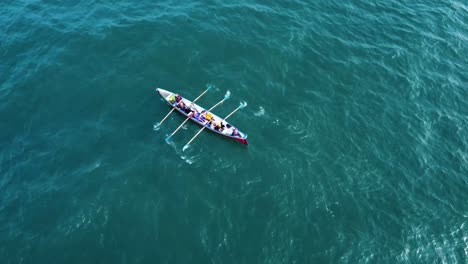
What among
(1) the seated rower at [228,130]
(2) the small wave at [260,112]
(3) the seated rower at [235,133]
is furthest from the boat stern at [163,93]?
(2) the small wave at [260,112]

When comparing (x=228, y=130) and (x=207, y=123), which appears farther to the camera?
(x=207, y=123)

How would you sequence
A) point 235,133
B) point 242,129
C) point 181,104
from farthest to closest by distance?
1. point 181,104
2. point 242,129
3. point 235,133

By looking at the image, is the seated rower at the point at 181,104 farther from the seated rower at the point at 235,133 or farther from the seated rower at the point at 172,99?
the seated rower at the point at 235,133

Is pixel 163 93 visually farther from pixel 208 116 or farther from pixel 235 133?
pixel 235 133

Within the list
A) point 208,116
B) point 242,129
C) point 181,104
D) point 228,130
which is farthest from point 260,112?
point 181,104

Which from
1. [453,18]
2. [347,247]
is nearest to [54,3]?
[347,247]

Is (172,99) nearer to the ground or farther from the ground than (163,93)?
nearer to the ground

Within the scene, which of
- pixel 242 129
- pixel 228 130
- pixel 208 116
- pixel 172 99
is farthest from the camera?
pixel 172 99

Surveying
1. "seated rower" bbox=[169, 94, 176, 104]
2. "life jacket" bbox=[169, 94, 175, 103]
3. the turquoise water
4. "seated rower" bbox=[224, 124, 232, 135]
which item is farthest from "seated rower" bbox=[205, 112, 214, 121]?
"life jacket" bbox=[169, 94, 175, 103]
